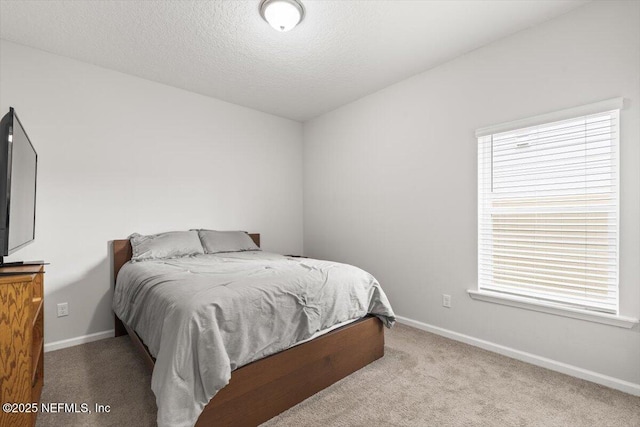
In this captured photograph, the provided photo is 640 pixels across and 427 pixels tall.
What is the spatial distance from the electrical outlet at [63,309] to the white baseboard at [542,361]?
3271mm

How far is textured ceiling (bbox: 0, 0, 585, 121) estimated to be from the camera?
2094mm

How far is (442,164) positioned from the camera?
287 centimetres

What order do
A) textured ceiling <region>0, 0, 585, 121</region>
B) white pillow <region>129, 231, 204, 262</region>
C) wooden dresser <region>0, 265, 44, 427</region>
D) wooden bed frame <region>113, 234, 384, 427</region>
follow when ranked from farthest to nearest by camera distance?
white pillow <region>129, 231, 204, 262</region> < textured ceiling <region>0, 0, 585, 121</region> < wooden bed frame <region>113, 234, 384, 427</region> < wooden dresser <region>0, 265, 44, 427</region>

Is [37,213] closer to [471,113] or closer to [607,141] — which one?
[471,113]

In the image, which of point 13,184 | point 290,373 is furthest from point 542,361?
point 13,184

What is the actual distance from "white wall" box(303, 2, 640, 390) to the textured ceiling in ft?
0.79

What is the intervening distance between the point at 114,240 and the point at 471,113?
350 cm

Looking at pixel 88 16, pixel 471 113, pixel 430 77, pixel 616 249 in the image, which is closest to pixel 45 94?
pixel 88 16

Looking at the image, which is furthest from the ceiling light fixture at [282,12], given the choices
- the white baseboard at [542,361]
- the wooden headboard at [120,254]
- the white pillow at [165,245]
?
the white baseboard at [542,361]

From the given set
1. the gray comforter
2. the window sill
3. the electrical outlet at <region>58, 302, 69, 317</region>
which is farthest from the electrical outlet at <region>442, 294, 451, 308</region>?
the electrical outlet at <region>58, 302, 69, 317</region>

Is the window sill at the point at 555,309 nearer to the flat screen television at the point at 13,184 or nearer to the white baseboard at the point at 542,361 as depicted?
the white baseboard at the point at 542,361

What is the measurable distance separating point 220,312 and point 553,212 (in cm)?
239

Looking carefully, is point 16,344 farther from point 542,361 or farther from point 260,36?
point 542,361

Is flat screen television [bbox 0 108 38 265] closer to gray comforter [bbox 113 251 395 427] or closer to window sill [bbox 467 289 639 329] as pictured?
gray comforter [bbox 113 251 395 427]
